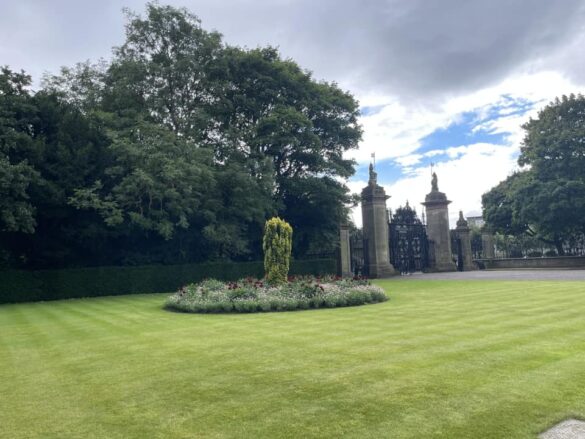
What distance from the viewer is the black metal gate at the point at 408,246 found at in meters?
31.7

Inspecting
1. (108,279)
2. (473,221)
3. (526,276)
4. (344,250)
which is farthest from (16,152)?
(473,221)

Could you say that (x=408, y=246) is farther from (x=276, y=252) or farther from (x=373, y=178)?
(x=276, y=252)

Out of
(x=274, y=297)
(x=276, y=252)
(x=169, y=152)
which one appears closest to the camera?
(x=274, y=297)

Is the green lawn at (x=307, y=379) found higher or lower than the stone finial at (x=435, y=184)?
lower

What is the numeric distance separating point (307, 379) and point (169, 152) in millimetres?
18586

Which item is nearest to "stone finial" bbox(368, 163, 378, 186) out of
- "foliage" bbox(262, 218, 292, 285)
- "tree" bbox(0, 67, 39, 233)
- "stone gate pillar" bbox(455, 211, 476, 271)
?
"stone gate pillar" bbox(455, 211, 476, 271)

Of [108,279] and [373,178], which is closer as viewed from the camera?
[108,279]

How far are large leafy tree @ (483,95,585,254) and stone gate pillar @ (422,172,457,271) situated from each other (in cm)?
574

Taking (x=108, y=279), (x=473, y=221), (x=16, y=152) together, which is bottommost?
(x=108, y=279)

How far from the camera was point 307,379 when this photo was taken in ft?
17.4

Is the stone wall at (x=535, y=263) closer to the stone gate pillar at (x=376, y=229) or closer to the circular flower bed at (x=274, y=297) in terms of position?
the stone gate pillar at (x=376, y=229)

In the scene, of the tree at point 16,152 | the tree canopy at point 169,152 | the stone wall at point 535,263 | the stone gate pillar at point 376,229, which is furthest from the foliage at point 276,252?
the stone wall at point 535,263

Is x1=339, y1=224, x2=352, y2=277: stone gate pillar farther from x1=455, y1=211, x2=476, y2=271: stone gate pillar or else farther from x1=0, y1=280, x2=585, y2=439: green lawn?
x1=0, y1=280, x2=585, y2=439: green lawn

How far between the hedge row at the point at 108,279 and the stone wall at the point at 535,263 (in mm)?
19346
